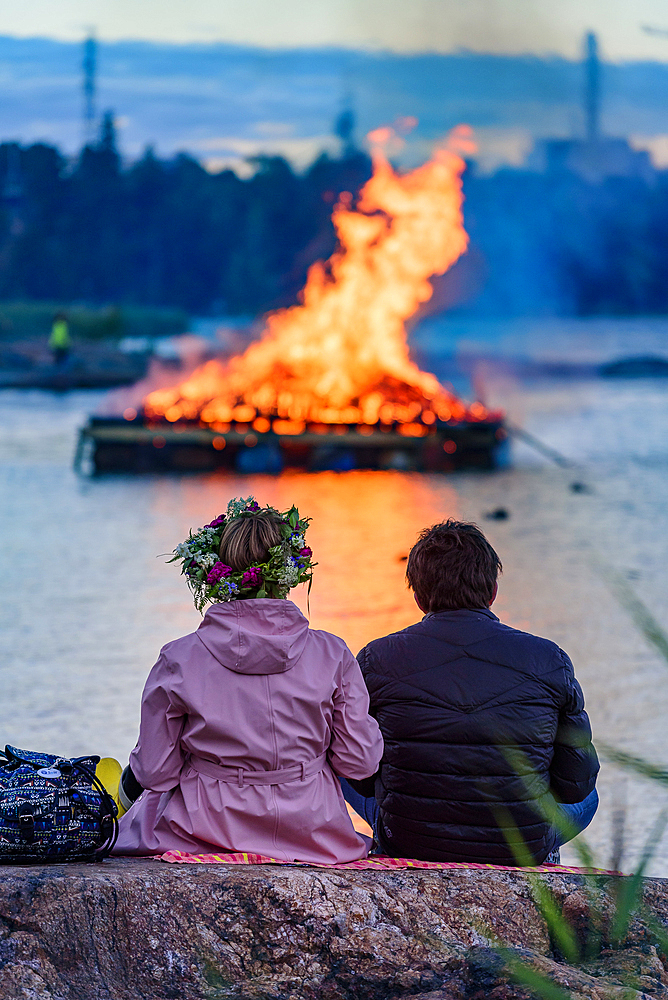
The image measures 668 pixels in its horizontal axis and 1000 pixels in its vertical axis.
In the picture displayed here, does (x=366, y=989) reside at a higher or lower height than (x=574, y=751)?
lower

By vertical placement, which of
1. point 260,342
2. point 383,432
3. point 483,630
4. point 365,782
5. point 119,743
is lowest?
point 119,743

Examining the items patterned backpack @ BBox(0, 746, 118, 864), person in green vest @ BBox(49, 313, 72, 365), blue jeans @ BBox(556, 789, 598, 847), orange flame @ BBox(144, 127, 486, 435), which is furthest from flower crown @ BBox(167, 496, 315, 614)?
person in green vest @ BBox(49, 313, 72, 365)

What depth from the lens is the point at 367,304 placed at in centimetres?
2141

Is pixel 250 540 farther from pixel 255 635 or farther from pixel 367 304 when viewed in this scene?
pixel 367 304

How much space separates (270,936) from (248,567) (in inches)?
27.4

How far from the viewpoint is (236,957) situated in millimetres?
2090

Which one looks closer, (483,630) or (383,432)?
(483,630)

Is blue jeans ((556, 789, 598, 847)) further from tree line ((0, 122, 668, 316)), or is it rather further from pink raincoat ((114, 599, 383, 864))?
tree line ((0, 122, 668, 316))

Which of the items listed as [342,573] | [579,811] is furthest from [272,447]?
[579,811]

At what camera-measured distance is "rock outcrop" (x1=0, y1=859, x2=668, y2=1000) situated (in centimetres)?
202

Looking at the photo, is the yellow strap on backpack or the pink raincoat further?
the yellow strap on backpack

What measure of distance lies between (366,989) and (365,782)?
2.40ft

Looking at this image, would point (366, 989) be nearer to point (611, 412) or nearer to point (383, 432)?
point (383, 432)

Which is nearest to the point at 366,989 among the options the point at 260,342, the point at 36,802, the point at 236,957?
the point at 236,957
